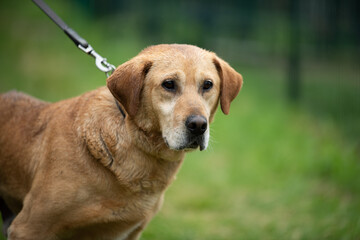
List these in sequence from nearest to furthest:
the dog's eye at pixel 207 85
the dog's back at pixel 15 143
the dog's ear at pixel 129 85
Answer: the dog's ear at pixel 129 85, the dog's eye at pixel 207 85, the dog's back at pixel 15 143

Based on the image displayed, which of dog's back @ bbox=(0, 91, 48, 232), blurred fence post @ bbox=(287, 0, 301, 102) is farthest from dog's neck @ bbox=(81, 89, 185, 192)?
blurred fence post @ bbox=(287, 0, 301, 102)

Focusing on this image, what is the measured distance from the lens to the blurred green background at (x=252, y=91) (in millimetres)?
5105

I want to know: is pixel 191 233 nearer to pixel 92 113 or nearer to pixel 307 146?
pixel 92 113

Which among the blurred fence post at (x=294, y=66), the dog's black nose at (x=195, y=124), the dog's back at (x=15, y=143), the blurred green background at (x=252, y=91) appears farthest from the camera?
the blurred fence post at (x=294, y=66)

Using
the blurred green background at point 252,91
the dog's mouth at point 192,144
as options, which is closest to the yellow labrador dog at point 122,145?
the dog's mouth at point 192,144

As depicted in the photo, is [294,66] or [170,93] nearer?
[170,93]

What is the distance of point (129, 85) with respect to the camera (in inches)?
115

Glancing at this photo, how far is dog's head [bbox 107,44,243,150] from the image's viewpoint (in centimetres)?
284

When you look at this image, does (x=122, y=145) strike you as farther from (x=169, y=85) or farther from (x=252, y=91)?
(x=252, y=91)

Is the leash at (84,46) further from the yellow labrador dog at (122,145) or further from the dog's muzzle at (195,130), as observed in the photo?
the dog's muzzle at (195,130)

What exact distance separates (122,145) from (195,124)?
22.8 inches

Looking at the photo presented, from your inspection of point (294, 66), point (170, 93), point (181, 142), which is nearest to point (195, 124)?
point (181, 142)

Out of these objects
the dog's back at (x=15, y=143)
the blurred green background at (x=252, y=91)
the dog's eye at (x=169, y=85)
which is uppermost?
the blurred green background at (x=252, y=91)

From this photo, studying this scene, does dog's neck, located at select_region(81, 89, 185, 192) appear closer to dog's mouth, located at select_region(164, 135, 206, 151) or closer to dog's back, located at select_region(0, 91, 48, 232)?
dog's mouth, located at select_region(164, 135, 206, 151)
